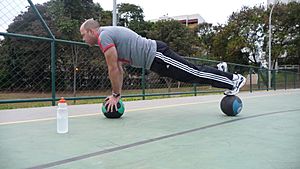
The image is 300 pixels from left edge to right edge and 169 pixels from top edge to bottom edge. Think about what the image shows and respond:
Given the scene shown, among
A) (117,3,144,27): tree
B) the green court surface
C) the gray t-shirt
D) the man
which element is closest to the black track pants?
the man

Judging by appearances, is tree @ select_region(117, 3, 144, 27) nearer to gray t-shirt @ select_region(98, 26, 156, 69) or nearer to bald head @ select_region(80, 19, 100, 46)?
gray t-shirt @ select_region(98, 26, 156, 69)

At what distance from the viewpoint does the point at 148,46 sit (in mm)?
3539

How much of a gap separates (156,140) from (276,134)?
1138 millimetres

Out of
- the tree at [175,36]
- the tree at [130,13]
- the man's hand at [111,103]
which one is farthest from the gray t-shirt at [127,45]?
the tree at [130,13]

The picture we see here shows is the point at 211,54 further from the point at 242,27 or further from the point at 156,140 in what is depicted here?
the point at 156,140

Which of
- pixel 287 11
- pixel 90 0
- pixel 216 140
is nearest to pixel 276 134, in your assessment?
pixel 216 140

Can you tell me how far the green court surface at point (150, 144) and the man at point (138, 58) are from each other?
0.53 meters

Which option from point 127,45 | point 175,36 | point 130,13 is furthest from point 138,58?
point 130,13

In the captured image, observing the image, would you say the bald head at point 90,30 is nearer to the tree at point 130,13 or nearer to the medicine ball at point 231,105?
the medicine ball at point 231,105

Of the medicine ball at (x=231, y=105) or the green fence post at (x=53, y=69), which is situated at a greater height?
the green fence post at (x=53, y=69)

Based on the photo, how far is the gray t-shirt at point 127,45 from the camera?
10.7ft

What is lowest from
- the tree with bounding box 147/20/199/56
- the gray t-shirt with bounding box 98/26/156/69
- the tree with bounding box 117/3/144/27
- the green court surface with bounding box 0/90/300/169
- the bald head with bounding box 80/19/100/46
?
the green court surface with bounding box 0/90/300/169

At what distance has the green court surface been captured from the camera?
1.78 meters

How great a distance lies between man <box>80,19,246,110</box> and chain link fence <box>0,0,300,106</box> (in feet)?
6.51
